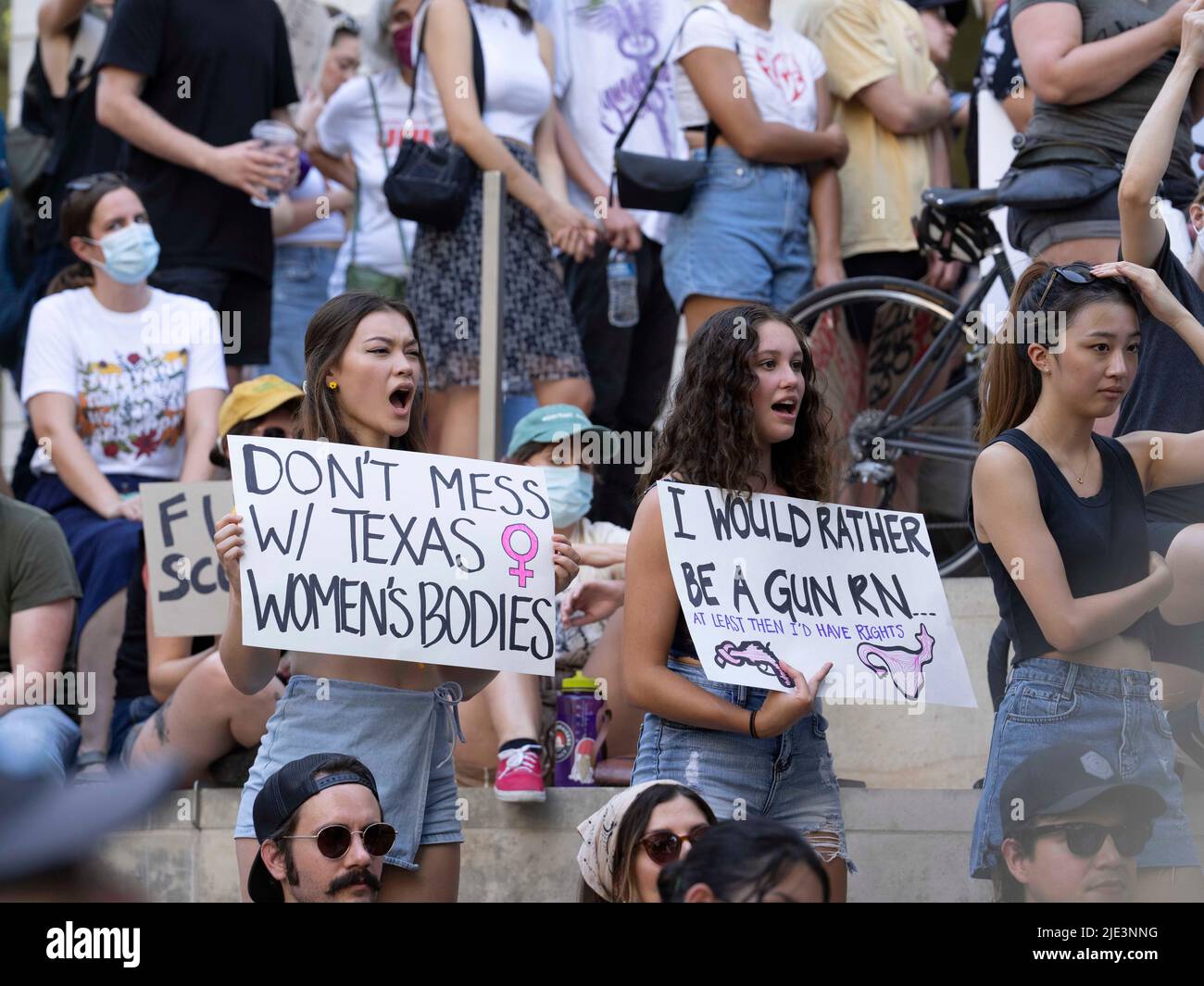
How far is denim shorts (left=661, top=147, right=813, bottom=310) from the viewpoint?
6332 millimetres

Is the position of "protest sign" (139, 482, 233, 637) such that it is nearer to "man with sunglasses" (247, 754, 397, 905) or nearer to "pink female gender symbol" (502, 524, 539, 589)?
"pink female gender symbol" (502, 524, 539, 589)

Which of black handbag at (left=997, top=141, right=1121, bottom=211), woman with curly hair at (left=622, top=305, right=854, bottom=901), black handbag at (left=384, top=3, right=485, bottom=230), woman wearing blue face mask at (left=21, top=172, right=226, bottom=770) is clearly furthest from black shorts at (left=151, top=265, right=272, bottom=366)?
woman with curly hair at (left=622, top=305, right=854, bottom=901)

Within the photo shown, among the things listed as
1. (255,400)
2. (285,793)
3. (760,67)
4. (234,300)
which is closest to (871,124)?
(760,67)

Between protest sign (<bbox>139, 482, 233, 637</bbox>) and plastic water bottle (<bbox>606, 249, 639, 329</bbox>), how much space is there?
1922 millimetres

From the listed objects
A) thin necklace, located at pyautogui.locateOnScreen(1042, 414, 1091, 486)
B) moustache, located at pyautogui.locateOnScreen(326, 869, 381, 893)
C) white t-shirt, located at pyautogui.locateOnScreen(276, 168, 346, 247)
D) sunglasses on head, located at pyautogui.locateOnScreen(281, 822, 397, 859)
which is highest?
white t-shirt, located at pyautogui.locateOnScreen(276, 168, 346, 247)

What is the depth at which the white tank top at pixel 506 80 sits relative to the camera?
6.59 meters

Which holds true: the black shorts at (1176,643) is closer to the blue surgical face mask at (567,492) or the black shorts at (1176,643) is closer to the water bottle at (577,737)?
the water bottle at (577,737)

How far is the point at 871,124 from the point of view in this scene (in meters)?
7.00

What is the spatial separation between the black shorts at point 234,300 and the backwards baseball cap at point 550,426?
5.14ft

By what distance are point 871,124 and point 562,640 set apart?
8.42ft

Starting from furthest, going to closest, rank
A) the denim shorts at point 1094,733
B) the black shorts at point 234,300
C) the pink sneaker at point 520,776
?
1. the black shorts at point 234,300
2. the pink sneaker at point 520,776
3. the denim shorts at point 1094,733

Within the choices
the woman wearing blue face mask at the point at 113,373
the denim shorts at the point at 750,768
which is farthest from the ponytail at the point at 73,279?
the denim shorts at the point at 750,768

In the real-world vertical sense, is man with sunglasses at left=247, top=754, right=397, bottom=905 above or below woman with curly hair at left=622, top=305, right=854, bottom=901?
below

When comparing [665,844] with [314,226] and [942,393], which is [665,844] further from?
[314,226]
